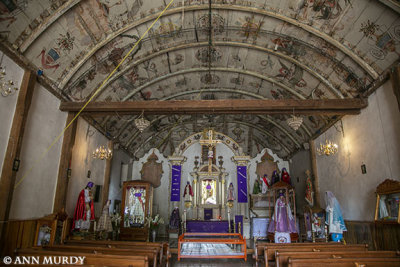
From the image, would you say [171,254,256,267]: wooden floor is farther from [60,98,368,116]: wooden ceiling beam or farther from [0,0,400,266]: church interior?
[60,98,368,116]: wooden ceiling beam

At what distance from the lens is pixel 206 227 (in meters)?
12.8

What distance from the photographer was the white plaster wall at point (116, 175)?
1310 cm

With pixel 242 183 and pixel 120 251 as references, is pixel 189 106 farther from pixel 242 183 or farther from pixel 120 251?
pixel 242 183

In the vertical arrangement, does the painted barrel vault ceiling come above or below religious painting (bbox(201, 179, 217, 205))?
above

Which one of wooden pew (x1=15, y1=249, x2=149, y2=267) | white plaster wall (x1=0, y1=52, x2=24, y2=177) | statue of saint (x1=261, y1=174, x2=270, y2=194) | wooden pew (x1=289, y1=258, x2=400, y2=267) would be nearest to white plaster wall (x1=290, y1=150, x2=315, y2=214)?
statue of saint (x1=261, y1=174, x2=270, y2=194)

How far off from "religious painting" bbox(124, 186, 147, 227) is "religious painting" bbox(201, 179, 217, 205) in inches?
142

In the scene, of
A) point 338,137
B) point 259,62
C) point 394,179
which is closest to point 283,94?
point 259,62

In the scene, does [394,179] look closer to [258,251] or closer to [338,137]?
[338,137]

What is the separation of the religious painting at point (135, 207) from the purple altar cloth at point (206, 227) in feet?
8.19

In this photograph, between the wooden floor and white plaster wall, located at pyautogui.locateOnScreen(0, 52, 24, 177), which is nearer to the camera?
white plaster wall, located at pyautogui.locateOnScreen(0, 52, 24, 177)

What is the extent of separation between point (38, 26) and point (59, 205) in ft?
16.8

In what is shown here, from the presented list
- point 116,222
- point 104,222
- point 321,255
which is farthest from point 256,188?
point 321,255

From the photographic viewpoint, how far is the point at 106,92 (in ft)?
32.8

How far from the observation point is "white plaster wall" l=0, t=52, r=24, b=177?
5949 mm
